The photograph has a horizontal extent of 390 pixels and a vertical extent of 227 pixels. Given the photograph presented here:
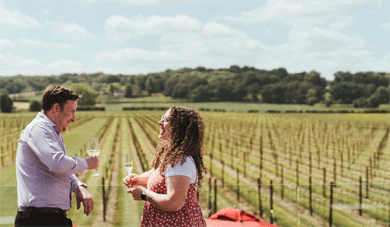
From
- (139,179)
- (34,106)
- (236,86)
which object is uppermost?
(236,86)

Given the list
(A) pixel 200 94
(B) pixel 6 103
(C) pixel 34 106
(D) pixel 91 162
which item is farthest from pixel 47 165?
(A) pixel 200 94

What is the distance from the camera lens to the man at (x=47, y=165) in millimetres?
1980

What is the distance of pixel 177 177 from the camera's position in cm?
192

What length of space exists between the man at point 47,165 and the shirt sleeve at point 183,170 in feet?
1.52

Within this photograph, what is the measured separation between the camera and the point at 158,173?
2053 millimetres

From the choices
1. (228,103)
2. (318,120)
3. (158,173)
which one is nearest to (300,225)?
(158,173)

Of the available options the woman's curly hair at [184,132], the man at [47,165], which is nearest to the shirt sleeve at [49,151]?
the man at [47,165]

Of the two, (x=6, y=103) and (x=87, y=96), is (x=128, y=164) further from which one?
(x=6, y=103)

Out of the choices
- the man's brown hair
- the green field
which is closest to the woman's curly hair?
the man's brown hair

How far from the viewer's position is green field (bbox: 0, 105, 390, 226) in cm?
1073

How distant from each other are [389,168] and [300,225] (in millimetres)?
Answer: 31136

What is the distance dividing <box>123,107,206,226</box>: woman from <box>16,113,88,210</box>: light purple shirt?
39 cm

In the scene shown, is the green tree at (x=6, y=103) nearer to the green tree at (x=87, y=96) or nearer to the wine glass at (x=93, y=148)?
the green tree at (x=87, y=96)

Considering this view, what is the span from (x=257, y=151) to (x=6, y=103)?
1925 inches
